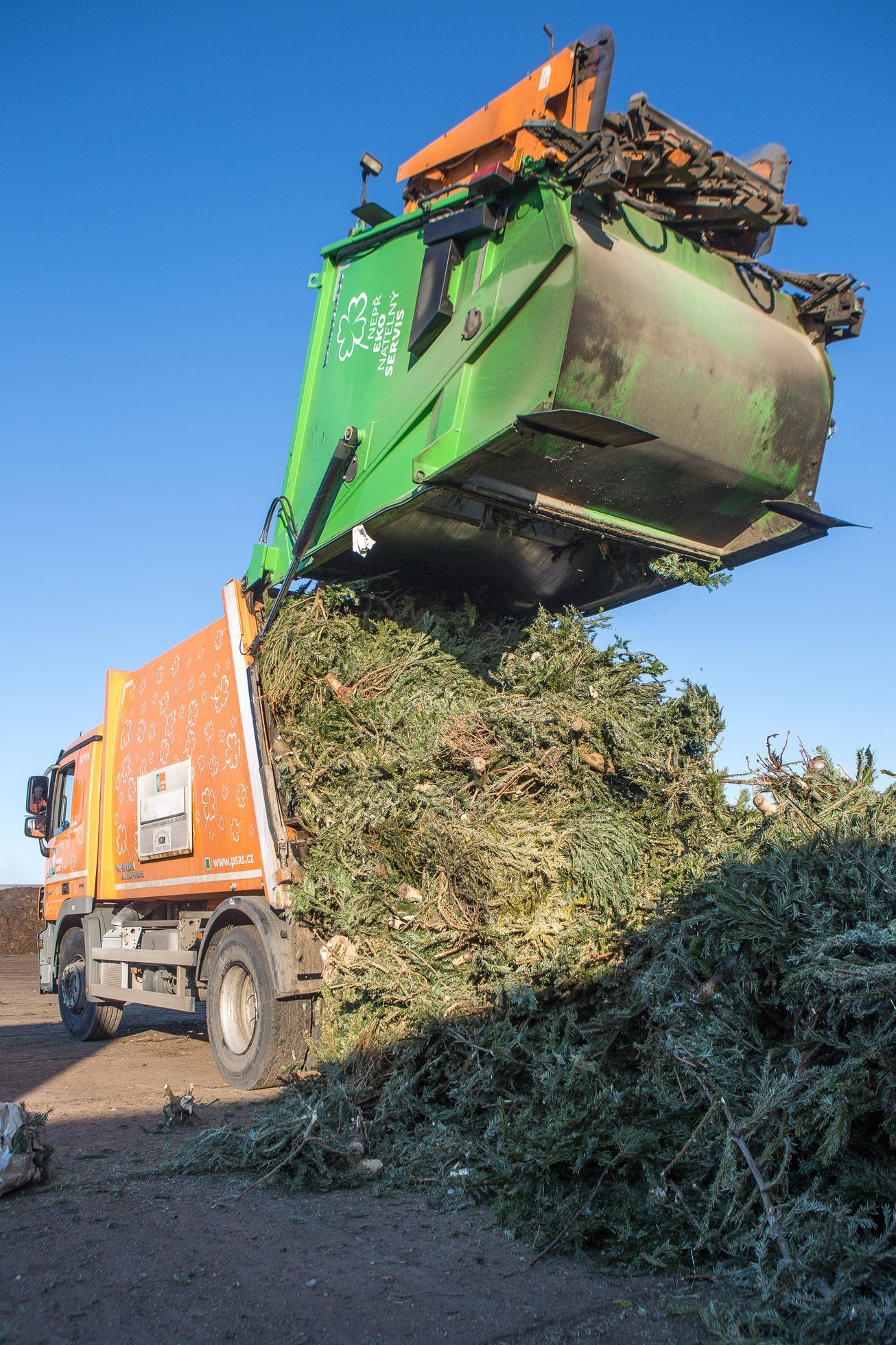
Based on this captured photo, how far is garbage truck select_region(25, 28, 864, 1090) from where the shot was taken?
14.0ft

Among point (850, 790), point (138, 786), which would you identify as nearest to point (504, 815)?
point (850, 790)

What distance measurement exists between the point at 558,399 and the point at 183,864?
4524mm

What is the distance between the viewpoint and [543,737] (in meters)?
4.81

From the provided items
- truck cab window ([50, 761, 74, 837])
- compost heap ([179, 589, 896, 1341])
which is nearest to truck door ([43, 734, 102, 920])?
truck cab window ([50, 761, 74, 837])

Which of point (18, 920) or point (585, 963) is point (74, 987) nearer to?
point (585, 963)

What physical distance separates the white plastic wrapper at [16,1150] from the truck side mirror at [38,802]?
655 centimetres

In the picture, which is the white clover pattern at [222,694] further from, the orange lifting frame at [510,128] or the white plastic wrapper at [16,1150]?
the orange lifting frame at [510,128]

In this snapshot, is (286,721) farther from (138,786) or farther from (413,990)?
(138,786)

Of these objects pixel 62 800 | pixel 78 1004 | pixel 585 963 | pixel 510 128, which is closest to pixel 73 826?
pixel 62 800

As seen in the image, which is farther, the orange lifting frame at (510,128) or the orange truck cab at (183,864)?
the orange truck cab at (183,864)

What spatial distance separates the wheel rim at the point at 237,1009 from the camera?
5906 mm

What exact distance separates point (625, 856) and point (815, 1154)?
69.6 inches

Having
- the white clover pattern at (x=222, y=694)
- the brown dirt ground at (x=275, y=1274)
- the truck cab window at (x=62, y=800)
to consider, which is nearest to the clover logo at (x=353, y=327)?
the white clover pattern at (x=222, y=694)

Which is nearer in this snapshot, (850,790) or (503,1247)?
(503,1247)
